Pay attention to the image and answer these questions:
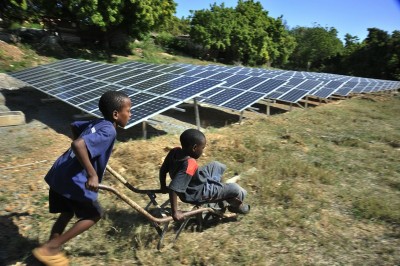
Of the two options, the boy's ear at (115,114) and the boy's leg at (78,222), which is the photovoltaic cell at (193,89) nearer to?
the boy's ear at (115,114)

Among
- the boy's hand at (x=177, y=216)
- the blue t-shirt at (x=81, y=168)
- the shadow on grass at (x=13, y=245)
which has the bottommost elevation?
the shadow on grass at (x=13, y=245)

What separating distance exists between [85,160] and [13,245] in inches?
71.6

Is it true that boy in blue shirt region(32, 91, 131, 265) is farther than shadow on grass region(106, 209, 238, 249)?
No

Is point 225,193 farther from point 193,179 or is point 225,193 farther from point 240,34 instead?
point 240,34

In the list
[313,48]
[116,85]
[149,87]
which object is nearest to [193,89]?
[149,87]

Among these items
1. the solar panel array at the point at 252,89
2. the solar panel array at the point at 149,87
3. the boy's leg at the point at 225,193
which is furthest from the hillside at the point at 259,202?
the solar panel array at the point at 252,89

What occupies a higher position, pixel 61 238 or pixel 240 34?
pixel 240 34

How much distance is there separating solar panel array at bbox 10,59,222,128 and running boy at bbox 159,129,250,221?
139 inches

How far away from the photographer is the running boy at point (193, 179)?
354 centimetres

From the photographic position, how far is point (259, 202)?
16.6 ft

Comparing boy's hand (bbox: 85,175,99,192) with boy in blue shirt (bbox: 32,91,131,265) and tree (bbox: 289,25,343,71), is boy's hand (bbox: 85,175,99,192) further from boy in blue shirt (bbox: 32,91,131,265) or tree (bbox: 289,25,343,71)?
tree (bbox: 289,25,343,71)

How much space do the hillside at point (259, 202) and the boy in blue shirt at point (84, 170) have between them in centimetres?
54

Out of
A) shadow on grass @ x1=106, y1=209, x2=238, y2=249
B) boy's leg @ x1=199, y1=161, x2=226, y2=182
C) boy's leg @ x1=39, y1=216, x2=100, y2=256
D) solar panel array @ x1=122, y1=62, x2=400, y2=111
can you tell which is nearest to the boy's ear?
boy's leg @ x1=39, y1=216, x2=100, y2=256

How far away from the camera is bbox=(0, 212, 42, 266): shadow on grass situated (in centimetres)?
365
